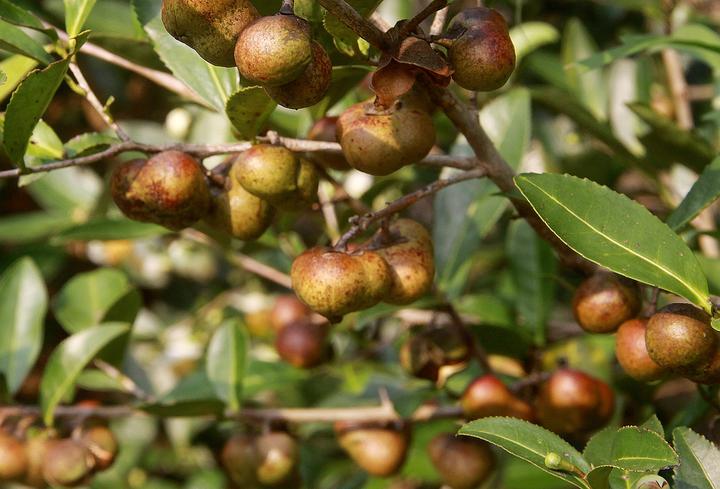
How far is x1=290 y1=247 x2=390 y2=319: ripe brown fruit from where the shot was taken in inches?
41.1

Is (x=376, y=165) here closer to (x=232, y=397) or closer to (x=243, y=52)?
(x=243, y=52)

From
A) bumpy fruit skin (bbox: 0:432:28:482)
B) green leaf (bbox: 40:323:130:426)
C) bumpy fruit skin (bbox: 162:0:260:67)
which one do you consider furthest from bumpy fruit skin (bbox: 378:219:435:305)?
bumpy fruit skin (bbox: 0:432:28:482)

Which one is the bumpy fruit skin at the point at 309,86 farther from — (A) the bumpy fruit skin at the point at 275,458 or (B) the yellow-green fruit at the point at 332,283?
(A) the bumpy fruit skin at the point at 275,458

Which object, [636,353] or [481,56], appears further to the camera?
[636,353]

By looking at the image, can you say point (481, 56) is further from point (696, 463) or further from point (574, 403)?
point (574, 403)

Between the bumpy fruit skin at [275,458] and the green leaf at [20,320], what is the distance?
0.55 metres

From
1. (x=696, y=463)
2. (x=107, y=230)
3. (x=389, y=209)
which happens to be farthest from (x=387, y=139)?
(x=107, y=230)

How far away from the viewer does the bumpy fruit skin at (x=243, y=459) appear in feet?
5.60

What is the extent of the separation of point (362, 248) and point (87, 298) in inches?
44.4

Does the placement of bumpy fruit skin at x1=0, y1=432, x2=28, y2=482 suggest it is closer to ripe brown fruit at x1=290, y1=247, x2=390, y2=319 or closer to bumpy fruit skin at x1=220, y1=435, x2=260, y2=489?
bumpy fruit skin at x1=220, y1=435, x2=260, y2=489

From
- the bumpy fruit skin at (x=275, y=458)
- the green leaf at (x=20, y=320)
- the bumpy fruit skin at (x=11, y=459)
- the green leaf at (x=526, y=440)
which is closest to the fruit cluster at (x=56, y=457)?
the bumpy fruit skin at (x=11, y=459)

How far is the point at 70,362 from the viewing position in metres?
1.70

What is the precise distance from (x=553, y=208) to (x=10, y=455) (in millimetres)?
1160

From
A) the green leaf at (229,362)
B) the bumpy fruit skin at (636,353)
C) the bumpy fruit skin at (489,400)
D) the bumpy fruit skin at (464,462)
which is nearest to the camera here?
the bumpy fruit skin at (636,353)
